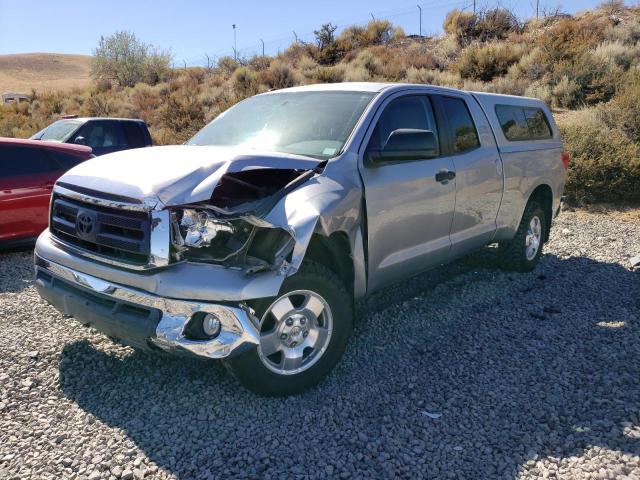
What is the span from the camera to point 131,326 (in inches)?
124

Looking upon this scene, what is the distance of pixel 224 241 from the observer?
11.1 feet

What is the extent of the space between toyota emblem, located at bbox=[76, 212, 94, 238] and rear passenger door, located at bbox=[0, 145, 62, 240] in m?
3.94

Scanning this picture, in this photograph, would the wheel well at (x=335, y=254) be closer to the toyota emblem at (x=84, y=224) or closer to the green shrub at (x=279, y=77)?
→ the toyota emblem at (x=84, y=224)

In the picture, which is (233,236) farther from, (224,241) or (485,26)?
(485,26)

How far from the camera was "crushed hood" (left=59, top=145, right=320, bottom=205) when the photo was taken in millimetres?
3223

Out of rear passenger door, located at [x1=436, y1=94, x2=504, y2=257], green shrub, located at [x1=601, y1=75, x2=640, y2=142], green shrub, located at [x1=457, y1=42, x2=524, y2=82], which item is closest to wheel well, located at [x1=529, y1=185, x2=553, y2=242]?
rear passenger door, located at [x1=436, y1=94, x2=504, y2=257]

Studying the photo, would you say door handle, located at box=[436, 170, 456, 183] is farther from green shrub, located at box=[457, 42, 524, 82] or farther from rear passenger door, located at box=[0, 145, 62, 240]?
green shrub, located at box=[457, 42, 524, 82]

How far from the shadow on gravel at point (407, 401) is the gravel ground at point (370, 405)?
0.01 meters

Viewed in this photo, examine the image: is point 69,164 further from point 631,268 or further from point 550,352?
point 631,268

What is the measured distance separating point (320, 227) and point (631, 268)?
5.01 meters

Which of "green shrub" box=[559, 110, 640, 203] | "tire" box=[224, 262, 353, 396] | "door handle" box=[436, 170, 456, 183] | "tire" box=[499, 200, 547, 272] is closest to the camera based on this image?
"tire" box=[224, 262, 353, 396]

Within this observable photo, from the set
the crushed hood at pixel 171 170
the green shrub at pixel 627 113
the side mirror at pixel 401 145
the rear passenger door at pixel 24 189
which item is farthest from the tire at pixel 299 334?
the green shrub at pixel 627 113

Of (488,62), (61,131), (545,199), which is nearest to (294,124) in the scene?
(545,199)

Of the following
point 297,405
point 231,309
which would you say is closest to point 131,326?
point 231,309
